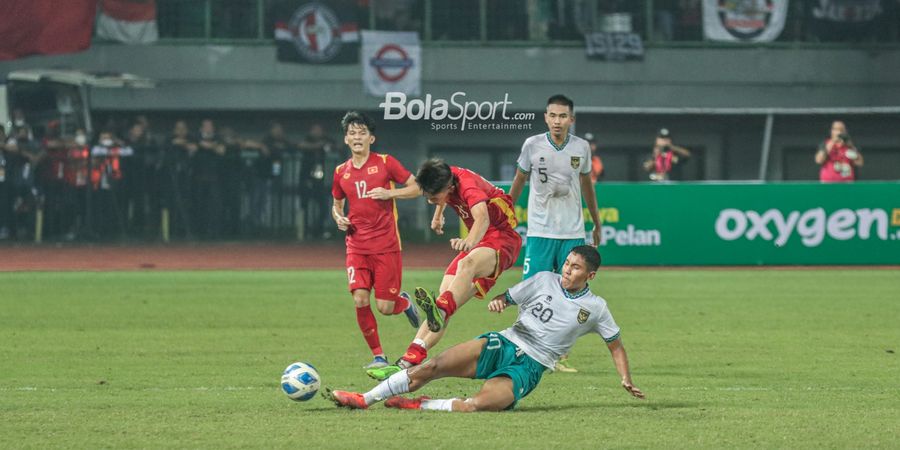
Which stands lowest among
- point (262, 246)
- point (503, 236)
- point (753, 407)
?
point (262, 246)

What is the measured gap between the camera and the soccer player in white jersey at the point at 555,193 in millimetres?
12164

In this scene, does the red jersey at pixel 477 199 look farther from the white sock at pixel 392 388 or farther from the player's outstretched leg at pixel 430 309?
the white sock at pixel 392 388

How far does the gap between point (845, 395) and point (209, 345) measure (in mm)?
5969

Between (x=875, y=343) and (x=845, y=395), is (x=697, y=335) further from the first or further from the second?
(x=845, y=395)

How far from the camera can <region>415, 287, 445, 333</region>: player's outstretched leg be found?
32.9 feet

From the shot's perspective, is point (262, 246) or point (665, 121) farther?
point (665, 121)

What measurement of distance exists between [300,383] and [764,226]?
16.5 m

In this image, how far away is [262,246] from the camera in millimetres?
30422

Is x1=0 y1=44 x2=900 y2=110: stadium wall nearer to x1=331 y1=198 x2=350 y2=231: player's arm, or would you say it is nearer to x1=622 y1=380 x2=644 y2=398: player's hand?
x1=331 y1=198 x2=350 y2=231: player's arm

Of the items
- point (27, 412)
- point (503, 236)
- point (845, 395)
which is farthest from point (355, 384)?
point (845, 395)

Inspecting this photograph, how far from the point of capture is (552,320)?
9789 millimetres

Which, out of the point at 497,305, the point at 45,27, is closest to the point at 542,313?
the point at 497,305

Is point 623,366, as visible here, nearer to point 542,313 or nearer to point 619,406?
point 619,406

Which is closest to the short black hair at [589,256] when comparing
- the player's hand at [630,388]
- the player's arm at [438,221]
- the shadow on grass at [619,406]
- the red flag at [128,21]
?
the player's hand at [630,388]
